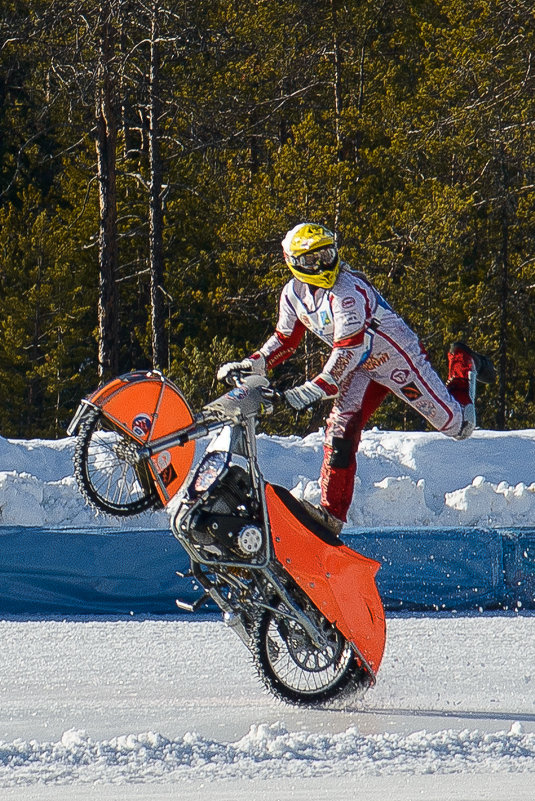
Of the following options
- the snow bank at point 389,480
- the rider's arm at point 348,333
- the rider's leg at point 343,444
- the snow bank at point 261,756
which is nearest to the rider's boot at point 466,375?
the rider's leg at point 343,444

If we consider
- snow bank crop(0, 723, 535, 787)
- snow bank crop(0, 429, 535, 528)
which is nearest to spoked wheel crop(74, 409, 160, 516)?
snow bank crop(0, 723, 535, 787)

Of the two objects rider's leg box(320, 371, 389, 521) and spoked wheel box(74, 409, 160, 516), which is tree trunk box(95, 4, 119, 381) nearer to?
spoked wheel box(74, 409, 160, 516)

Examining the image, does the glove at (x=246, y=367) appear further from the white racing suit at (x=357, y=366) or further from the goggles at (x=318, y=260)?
the goggles at (x=318, y=260)

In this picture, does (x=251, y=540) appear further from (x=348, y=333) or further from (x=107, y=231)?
(x=107, y=231)

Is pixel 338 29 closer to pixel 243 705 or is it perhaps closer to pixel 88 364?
pixel 88 364

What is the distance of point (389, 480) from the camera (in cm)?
821

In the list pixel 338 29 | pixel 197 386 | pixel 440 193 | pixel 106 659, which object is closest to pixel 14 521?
pixel 106 659

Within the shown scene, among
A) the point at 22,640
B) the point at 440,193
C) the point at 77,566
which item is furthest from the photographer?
the point at 440,193

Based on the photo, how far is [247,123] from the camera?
2378 centimetres

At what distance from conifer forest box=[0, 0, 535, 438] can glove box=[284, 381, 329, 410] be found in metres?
14.1

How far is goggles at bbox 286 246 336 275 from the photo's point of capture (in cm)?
475

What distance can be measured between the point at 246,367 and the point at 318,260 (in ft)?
1.99

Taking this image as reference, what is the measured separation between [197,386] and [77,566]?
12.0m

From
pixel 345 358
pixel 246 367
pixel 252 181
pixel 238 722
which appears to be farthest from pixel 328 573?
pixel 252 181
